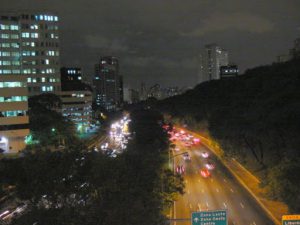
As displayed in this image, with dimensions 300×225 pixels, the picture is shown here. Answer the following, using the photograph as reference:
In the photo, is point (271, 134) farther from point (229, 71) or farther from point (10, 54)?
point (229, 71)

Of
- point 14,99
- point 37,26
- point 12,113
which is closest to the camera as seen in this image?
point 12,113

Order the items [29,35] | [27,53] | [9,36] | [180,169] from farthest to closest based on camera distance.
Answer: [29,35] < [27,53] < [9,36] < [180,169]

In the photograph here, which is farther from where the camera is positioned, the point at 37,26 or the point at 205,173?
the point at 37,26

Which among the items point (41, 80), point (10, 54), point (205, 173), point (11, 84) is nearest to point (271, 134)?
point (205, 173)

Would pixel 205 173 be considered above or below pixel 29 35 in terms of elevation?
below

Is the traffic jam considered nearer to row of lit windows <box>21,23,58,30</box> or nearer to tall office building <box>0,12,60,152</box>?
tall office building <box>0,12,60,152</box>

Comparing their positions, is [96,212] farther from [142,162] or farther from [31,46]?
[31,46]

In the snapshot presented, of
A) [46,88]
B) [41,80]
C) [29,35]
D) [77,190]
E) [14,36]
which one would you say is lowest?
[77,190]

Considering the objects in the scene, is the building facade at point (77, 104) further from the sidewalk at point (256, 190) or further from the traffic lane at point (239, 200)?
the traffic lane at point (239, 200)

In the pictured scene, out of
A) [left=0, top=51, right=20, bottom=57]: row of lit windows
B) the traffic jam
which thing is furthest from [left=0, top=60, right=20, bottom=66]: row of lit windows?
the traffic jam
